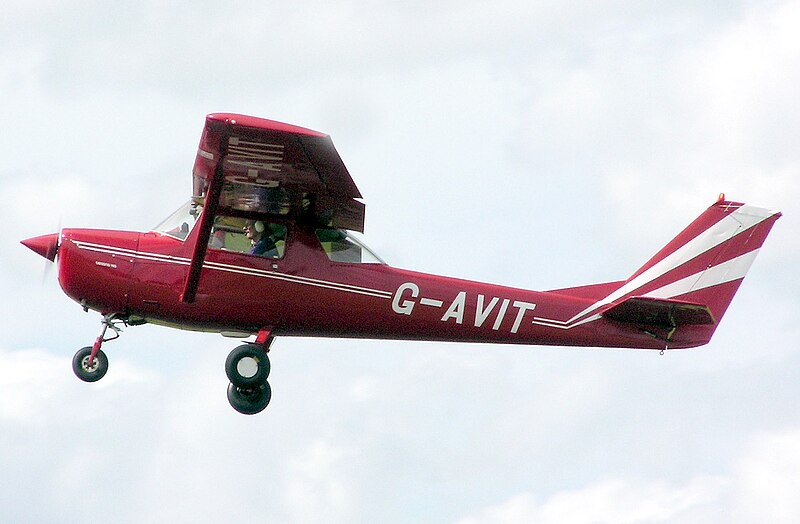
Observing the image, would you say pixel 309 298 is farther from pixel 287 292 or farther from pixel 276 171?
pixel 276 171

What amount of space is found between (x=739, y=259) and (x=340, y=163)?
17.9 feet

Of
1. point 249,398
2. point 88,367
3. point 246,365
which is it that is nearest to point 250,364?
point 246,365

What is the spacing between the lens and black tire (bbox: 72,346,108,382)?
52.2ft

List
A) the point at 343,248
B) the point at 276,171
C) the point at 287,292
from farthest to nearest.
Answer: the point at 343,248
the point at 287,292
the point at 276,171

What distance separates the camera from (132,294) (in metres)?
15.7

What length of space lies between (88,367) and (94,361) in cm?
10

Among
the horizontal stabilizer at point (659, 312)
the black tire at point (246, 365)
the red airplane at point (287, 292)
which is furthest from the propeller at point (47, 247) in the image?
the horizontal stabilizer at point (659, 312)

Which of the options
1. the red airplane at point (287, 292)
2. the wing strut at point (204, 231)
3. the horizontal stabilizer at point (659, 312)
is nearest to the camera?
the wing strut at point (204, 231)

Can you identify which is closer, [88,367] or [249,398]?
[88,367]

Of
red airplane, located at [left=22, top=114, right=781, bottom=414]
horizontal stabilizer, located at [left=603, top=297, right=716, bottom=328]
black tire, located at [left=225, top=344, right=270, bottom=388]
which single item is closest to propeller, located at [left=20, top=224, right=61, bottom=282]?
red airplane, located at [left=22, top=114, right=781, bottom=414]

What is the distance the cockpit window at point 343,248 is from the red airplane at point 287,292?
1 cm

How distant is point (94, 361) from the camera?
15914 mm

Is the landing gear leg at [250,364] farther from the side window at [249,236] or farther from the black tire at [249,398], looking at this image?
the side window at [249,236]

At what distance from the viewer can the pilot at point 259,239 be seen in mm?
15820
